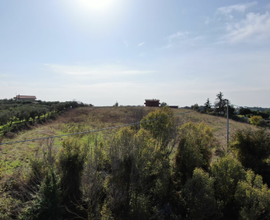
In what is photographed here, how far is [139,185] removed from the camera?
38.9 ft

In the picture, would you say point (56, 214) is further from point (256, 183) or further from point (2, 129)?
point (2, 129)

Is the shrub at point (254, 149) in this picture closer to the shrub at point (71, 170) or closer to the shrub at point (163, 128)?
the shrub at point (163, 128)

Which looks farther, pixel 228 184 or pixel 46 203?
pixel 228 184

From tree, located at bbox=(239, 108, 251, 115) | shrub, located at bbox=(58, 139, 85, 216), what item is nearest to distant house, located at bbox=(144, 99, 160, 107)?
tree, located at bbox=(239, 108, 251, 115)

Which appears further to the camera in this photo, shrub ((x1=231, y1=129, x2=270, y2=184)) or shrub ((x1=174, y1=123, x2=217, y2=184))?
shrub ((x1=174, y1=123, x2=217, y2=184))

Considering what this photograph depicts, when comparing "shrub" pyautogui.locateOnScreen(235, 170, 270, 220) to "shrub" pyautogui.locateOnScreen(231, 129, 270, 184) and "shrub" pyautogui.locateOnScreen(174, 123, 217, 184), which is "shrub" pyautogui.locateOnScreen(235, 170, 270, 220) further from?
"shrub" pyautogui.locateOnScreen(231, 129, 270, 184)

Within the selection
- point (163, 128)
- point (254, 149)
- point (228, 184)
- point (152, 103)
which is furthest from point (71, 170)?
point (152, 103)

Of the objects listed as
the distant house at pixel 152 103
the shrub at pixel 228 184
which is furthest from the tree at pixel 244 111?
the shrub at pixel 228 184

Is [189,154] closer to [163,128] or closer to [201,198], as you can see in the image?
[163,128]

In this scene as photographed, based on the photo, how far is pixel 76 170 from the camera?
13.1 m

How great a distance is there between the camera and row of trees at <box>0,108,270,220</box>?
970cm

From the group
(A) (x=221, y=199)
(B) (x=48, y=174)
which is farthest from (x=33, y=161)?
(A) (x=221, y=199)

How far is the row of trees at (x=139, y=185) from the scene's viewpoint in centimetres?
970

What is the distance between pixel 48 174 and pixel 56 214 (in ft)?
7.38
